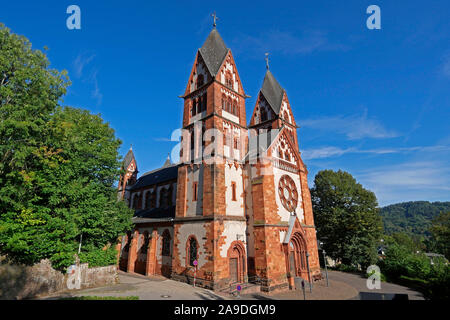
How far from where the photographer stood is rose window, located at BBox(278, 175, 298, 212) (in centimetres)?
2283

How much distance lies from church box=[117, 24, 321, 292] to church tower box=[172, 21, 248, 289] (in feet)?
0.25

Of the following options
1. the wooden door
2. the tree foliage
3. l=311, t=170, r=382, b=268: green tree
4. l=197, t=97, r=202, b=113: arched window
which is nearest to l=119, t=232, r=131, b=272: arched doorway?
the wooden door

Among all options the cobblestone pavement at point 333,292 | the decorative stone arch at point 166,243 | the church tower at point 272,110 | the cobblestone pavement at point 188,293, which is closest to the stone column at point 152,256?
the decorative stone arch at point 166,243

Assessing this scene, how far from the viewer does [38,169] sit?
16406mm

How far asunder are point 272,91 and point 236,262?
22821 mm

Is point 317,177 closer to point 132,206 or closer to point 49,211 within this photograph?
point 132,206

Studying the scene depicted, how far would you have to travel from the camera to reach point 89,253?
18.7 meters

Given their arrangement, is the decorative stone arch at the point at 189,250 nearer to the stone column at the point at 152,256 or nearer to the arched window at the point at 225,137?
the stone column at the point at 152,256

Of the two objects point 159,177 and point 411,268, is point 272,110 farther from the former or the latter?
point 411,268

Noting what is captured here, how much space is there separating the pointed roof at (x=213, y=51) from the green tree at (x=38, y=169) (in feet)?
43.7

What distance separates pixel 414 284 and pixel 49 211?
33288 millimetres

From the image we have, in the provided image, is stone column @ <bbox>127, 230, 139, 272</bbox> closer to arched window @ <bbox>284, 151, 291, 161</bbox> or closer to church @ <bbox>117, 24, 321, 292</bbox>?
church @ <bbox>117, 24, 321, 292</bbox>

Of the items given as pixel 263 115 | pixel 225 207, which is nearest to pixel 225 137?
pixel 225 207

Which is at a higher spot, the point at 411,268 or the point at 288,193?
Result: the point at 288,193
